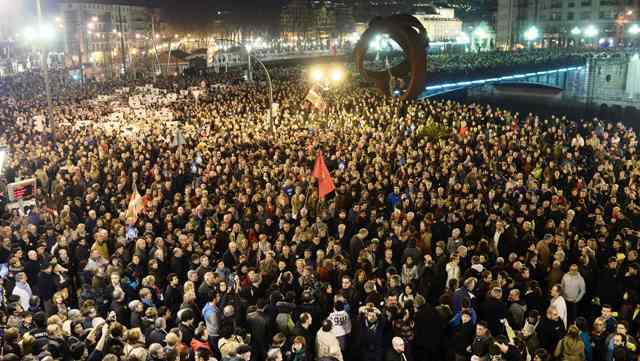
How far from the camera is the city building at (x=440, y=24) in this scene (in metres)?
126

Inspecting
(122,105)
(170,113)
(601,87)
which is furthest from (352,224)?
(601,87)

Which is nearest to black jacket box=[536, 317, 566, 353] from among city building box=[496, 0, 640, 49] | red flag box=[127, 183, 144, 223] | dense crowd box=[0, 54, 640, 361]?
dense crowd box=[0, 54, 640, 361]

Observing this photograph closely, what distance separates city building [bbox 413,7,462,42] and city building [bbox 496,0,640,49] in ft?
86.8

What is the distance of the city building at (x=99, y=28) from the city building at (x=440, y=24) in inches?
2241

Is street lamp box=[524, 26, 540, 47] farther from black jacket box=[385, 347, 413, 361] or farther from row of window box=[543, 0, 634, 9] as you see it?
black jacket box=[385, 347, 413, 361]

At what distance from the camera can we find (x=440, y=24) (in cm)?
13012

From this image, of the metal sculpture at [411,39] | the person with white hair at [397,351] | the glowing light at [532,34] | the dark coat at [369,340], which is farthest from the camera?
the glowing light at [532,34]

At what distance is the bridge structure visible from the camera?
48844 mm

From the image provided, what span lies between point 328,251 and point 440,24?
420 feet

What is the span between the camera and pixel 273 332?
25.7 feet

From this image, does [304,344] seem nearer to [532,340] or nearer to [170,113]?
[532,340]

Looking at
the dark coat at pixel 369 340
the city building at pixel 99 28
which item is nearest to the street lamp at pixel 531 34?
the city building at pixel 99 28

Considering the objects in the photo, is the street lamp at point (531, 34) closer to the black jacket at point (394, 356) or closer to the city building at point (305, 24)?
the city building at point (305, 24)

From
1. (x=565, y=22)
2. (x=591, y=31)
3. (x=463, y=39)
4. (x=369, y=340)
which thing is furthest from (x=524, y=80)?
(x=463, y=39)
